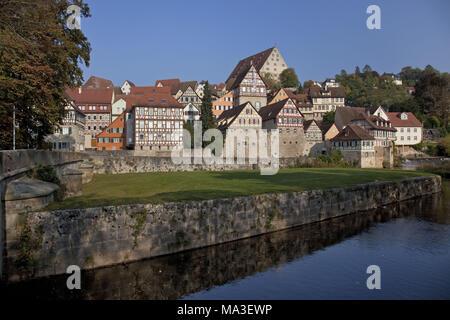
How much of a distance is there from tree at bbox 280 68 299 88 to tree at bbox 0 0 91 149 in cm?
9971

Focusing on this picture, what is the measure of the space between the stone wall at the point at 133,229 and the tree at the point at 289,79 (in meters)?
97.2

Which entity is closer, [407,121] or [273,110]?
[273,110]

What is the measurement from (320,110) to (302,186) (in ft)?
223

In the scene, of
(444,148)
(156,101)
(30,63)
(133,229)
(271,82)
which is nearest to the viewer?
(133,229)

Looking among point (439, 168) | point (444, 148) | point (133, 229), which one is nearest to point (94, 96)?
point (133, 229)

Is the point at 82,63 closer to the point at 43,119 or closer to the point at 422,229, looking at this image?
the point at 43,119

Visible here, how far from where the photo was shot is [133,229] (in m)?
14.7

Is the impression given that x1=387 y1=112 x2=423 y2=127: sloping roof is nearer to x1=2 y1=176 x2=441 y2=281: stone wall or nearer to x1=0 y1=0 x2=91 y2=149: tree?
x1=2 y1=176 x2=441 y2=281: stone wall

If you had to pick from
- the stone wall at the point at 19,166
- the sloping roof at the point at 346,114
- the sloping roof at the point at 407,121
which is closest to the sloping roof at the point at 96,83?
the sloping roof at the point at 346,114

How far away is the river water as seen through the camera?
40.5ft

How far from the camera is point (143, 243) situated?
14984mm

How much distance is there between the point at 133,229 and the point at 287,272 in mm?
6561

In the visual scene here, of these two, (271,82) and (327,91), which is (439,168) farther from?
(271,82)

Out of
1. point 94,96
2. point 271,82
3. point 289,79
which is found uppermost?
point 289,79
